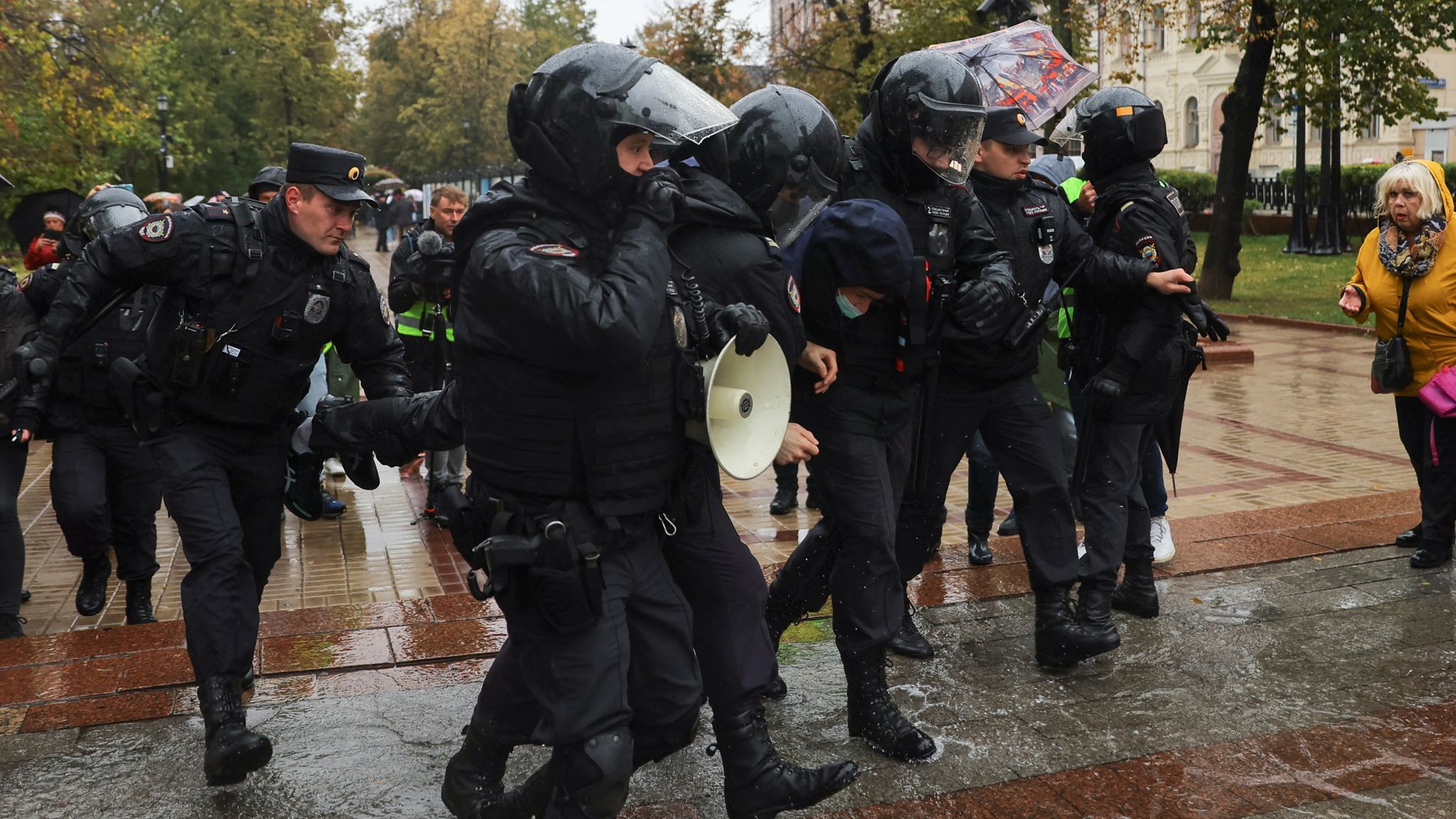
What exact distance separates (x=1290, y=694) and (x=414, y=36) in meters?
57.8

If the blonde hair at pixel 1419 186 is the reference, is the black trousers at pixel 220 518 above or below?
below

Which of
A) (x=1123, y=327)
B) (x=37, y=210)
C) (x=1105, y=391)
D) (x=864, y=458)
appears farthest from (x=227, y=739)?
(x=37, y=210)

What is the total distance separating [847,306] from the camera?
3.93m

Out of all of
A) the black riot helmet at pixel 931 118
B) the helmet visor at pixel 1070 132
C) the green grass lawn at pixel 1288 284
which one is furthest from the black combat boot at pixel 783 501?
the green grass lawn at pixel 1288 284

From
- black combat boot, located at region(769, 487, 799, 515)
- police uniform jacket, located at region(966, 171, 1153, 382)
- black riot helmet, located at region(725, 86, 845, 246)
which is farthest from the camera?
black combat boot, located at region(769, 487, 799, 515)

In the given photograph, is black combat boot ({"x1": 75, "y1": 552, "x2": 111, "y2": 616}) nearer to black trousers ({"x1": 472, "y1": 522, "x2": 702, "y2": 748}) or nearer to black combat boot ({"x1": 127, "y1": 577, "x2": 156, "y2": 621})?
black combat boot ({"x1": 127, "y1": 577, "x2": 156, "y2": 621})

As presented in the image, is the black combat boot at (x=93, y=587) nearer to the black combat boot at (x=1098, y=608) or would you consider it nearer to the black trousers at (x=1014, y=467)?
the black trousers at (x=1014, y=467)

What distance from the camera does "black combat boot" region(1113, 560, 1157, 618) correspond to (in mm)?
5301

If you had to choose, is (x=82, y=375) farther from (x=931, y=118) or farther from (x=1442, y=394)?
(x=1442, y=394)

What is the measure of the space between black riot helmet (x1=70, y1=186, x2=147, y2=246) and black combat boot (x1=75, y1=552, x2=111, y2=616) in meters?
1.45

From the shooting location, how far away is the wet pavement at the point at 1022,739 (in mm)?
3689

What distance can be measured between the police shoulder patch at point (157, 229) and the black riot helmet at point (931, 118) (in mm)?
2185

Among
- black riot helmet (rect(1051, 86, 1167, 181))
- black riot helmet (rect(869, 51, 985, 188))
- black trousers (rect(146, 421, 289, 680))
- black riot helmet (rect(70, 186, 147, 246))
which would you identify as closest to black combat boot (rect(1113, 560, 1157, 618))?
black riot helmet (rect(1051, 86, 1167, 181))

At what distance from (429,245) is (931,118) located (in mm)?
4242
